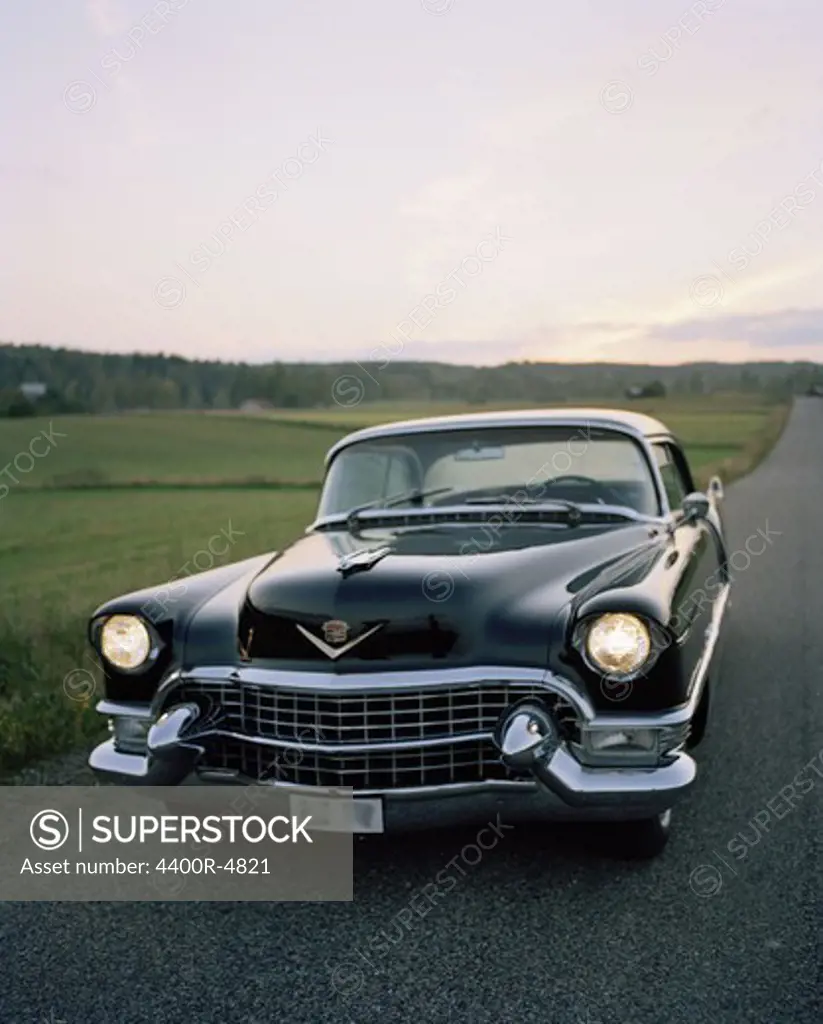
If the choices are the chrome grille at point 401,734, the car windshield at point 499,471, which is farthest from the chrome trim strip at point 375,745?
the car windshield at point 499,471

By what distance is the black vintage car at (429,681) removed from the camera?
150 inches

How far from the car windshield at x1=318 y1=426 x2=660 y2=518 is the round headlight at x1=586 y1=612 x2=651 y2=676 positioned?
4.81 ft

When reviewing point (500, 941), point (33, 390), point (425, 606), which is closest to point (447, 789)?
point (500, 941)

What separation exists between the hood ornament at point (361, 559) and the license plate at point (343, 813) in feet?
2.62

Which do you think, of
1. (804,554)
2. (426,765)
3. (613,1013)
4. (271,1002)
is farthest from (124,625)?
(804,554)

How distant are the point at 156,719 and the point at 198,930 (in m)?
0.82

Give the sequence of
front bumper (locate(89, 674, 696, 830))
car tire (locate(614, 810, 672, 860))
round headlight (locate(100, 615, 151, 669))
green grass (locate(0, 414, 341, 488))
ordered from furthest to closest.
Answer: green grass (locate(0, 414, 341, 488)) < round headlight (locate(100, 615, 151, 669)) < car tire (locate(614, 810, 672, 860)) < front bumper (locate(89, 674, 696, 830))

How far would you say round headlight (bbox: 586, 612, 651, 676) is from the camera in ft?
12.6

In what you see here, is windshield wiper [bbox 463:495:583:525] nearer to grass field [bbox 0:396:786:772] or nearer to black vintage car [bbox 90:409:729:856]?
black vintage car [bbox 90:409:729:856]

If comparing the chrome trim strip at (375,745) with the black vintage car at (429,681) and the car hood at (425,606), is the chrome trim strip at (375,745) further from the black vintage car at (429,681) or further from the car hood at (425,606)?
the car hood at (425,606)

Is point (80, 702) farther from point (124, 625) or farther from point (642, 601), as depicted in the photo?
point (642, 601)

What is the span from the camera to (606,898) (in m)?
3.82

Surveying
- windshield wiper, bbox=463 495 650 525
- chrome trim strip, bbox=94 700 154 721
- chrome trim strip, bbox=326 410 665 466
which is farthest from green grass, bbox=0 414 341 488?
chrome trim strip, bbox=94 700 154 721

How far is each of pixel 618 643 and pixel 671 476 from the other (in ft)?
8.10
